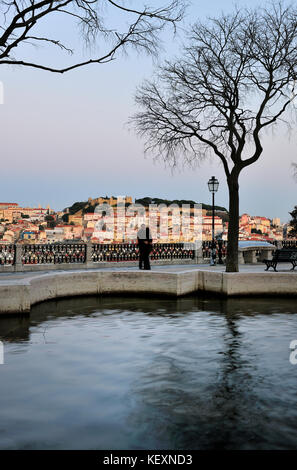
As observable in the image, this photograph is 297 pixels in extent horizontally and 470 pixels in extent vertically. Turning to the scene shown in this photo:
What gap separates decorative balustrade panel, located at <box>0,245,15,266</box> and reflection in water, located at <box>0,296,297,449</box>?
960 cm

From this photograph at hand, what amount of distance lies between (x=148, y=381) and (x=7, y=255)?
53.3 ft

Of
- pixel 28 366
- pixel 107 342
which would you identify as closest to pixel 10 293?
pixel 107 342

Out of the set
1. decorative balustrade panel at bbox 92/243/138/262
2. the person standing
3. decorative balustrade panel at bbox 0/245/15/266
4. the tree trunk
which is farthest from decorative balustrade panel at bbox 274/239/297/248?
decorative balustrade panel at bbox 0/245/15/266

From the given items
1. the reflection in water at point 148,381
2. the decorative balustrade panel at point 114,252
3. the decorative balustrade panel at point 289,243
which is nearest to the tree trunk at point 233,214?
the reflection in water at point 148,381

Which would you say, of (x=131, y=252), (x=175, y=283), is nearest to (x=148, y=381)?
(x=175, y=283)

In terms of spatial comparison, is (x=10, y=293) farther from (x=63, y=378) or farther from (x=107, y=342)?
(x=63, y=378)

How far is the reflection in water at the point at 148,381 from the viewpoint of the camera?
18.4 ft

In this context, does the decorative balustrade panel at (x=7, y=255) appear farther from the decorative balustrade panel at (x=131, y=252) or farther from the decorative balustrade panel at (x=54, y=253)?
the decorative balustrade panel at (x=131, y=252)

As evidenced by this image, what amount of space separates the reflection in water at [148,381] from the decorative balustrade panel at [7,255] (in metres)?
9.60

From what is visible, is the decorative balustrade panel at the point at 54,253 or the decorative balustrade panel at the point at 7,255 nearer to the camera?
the decorative balustrade panel at the point at 7,255

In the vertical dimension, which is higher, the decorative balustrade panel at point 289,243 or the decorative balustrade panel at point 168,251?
the decorative balustrade panel at point 289,243

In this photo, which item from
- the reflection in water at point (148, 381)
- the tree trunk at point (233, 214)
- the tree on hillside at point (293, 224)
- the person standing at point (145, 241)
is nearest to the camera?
the reflection in water at point (148, 381)

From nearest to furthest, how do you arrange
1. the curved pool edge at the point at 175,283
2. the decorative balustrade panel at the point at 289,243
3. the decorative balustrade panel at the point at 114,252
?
the curved pool edge at the point at 175,283, the decorative balustrade panel at the point at 114,252, the decorative balustrade panel at the point at 289,243

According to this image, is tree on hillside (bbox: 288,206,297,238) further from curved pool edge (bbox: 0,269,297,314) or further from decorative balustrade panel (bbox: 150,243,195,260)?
curved pool edge (bbox: 0,269,297,314)
